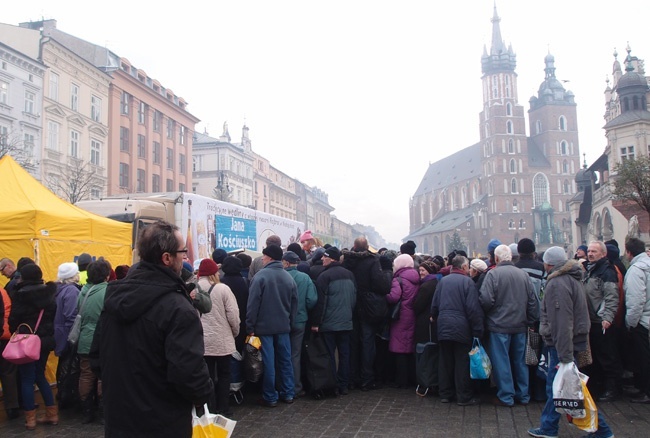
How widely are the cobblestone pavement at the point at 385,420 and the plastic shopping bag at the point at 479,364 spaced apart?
454 mm

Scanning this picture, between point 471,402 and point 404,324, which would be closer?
point 471,402

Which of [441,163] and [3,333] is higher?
[441,163]

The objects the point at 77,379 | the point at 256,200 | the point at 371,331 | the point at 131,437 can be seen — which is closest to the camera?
the point at 131,437

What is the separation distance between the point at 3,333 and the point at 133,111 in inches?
1502

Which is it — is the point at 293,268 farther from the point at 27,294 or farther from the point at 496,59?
the point at 496,59

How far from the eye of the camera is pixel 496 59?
380 feet

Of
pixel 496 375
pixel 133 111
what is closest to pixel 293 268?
pixel 496 375

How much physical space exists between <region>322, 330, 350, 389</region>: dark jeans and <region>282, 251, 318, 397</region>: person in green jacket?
1.41 feet

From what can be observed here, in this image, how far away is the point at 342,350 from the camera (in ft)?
27.1

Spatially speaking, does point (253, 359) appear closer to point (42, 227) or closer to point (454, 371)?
point (454, 371)

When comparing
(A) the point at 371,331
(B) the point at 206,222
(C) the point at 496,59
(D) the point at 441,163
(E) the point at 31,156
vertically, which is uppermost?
(C) the point at 496,59

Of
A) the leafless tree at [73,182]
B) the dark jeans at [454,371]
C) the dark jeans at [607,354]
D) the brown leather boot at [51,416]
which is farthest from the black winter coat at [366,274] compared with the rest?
the leafless tree at [73,182]

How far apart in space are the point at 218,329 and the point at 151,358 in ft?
12.3

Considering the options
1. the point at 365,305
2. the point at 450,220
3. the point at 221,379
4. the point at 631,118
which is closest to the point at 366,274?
the point at 365,305
